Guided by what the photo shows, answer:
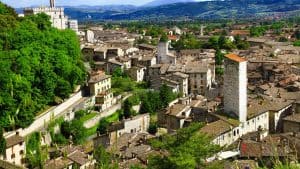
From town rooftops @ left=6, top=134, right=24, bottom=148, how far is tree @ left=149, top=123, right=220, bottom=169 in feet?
31.9

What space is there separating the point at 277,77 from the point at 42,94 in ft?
46.9

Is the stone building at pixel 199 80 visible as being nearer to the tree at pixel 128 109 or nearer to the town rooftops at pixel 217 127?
the tree at pixel 128 109

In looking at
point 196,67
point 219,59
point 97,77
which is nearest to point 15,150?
point 97,77

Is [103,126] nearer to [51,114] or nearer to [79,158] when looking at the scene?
[51,114]

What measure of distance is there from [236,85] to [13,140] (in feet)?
28.3

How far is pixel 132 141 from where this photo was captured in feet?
64.3

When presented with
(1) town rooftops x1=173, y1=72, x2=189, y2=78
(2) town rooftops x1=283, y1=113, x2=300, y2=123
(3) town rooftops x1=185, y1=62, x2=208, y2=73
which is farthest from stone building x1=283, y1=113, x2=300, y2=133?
(3) town rooftops x1=185, y1=62, x2=208, y2=73

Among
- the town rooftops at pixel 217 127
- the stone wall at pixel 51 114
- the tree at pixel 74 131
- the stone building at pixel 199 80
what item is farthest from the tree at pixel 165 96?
the town rooftops at pixel 217 127

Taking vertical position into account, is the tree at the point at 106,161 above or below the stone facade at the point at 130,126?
above

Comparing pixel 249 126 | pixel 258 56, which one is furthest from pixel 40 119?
pixel 258 56

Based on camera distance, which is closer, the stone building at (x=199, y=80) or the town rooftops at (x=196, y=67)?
the stone building at (x=199, y=80)

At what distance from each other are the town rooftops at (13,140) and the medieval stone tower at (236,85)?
8.14 meters

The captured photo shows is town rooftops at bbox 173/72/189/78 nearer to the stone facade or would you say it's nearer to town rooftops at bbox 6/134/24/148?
the stone facade

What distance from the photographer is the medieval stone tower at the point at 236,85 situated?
68.7 feet
